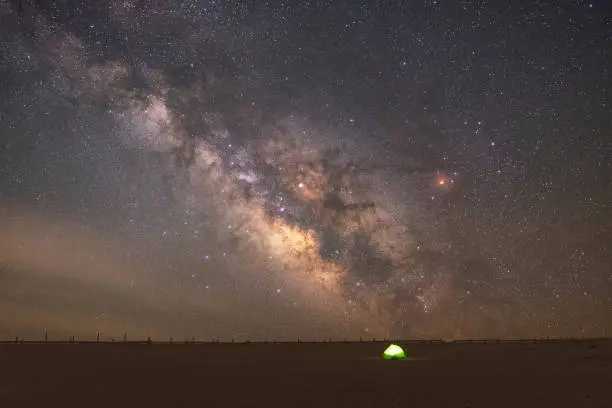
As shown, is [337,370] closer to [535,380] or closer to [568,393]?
[535,380]

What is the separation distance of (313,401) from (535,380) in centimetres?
1414

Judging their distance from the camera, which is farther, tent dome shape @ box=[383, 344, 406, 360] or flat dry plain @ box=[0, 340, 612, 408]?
tent dome shape @ box=[383, 344, 406, 360]

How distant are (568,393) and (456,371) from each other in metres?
10.8

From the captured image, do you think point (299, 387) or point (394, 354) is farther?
point (394, 354)

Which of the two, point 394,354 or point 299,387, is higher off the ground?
point 394,354

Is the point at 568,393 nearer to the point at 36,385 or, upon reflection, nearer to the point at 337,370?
the point at 337,370

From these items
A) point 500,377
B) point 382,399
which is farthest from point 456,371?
point 382,399

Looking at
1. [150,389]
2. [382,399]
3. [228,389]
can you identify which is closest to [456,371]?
[382,399]

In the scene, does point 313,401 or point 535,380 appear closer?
point 313,401

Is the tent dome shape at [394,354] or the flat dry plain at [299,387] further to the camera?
the tent dome shape at [394,354]

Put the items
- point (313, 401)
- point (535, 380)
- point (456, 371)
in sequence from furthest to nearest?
point (456, 371) → point (535, 380) → point (313, 401)

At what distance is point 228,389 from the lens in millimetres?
24203

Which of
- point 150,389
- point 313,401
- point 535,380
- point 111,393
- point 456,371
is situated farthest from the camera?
point 456,371

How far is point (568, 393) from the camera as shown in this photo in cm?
2352
